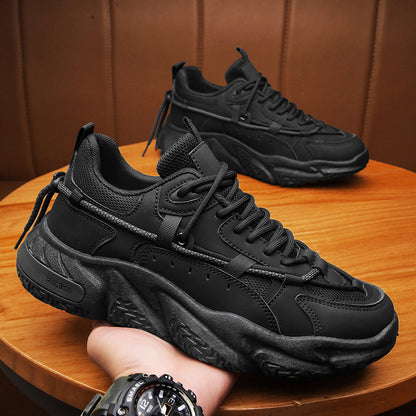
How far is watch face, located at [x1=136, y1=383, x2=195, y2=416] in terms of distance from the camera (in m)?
0.38

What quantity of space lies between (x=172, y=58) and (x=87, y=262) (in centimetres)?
105

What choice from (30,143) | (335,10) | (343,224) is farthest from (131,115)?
(343,224)

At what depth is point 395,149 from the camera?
152 cm

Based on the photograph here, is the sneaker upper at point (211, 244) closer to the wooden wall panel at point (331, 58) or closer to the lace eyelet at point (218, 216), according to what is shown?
the lace eyelet at point (218, 216)

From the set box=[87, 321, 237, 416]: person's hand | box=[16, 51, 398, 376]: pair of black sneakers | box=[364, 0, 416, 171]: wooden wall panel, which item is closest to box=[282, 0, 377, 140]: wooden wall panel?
box=[364, 0, 416, 171]: wooden wall panel

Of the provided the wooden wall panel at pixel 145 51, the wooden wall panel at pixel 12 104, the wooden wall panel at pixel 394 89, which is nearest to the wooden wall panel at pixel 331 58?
the wooden wall panel at pixel 394 89

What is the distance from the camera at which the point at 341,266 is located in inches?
26.5

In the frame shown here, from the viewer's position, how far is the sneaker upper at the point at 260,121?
96 centimetres

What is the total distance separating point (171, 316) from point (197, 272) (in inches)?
2.0

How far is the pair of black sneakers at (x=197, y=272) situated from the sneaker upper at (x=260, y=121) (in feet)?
1.61

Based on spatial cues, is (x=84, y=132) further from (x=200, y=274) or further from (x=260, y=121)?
(x=260, y=121)

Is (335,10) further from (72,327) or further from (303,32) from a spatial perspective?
(72,327)

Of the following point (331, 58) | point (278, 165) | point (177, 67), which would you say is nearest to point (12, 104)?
point (177, 67)

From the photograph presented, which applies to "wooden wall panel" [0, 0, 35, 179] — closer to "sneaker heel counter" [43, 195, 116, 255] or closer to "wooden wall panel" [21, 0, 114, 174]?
"wooden wall panel" [21, 0, 114, 174]
